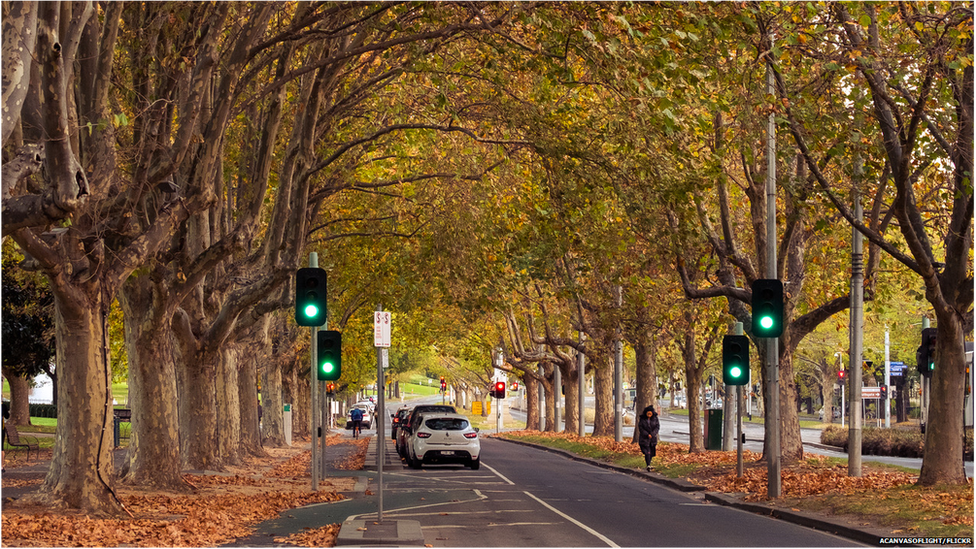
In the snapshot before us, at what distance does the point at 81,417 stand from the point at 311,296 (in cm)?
335

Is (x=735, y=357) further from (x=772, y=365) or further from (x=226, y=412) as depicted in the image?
(x=226, y=412)

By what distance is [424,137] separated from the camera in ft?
79.1

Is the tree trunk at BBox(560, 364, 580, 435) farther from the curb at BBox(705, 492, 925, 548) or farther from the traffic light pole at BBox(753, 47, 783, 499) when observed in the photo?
the traffic light pole at BBox(753, 47, 783, 499)

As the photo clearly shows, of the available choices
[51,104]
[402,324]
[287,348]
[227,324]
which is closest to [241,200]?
[227,324]

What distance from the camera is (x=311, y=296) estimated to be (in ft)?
47.0

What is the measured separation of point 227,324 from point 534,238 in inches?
252

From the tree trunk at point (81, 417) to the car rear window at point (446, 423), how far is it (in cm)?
1579

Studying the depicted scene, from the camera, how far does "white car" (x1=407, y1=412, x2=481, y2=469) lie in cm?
2830

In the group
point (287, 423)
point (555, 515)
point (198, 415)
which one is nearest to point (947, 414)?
point (555, 515)

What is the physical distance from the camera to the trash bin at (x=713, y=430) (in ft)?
104

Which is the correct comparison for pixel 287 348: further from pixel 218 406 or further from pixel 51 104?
pixel 51 104

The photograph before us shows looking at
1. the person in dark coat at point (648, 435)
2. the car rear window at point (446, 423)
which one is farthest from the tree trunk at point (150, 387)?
the person in dark coat at point (648, 435)

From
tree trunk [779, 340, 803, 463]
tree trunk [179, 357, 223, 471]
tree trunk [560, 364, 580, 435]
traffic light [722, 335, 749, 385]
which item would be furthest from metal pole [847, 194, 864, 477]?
tree trunk [560, 364, 580, 435]

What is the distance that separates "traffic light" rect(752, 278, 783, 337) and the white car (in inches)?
519
